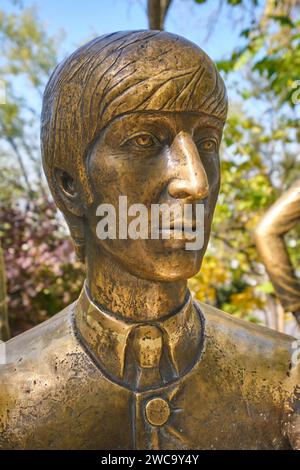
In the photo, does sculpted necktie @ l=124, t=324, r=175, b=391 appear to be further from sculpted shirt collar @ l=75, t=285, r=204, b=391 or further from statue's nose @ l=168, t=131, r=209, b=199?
A: statue's nose @ l=168, t=131, r=209, b=199

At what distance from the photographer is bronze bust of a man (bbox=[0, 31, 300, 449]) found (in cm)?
132

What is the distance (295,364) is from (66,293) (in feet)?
13.6

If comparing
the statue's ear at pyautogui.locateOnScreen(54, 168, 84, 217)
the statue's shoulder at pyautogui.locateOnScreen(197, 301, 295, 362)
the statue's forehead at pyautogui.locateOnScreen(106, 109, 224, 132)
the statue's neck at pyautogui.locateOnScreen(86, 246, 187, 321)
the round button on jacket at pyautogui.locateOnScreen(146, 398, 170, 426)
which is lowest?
the round button on jacket at pyautogui.locateOnScreen(146, 398, 170, 426)

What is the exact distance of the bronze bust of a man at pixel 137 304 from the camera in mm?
1322

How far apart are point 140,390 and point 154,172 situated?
567 mm

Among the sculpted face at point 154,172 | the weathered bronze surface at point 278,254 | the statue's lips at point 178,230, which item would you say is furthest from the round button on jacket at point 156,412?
the weathered bronze surface at point 278,254

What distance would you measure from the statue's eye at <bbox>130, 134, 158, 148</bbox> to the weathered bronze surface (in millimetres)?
1484

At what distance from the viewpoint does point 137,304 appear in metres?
1.45

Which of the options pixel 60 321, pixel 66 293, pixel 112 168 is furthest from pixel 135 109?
pixel 66 293

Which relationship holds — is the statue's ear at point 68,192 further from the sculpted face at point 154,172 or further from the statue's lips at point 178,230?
the statue's lips at point 178,230

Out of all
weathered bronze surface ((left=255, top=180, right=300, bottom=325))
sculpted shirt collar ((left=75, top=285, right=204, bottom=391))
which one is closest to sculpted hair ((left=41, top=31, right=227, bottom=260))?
sculpted shirt collar ((left=75, top=285, right=204, bottom=391))

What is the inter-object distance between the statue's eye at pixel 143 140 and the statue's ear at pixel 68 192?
23 cm

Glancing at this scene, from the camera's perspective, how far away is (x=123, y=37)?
139 cm
